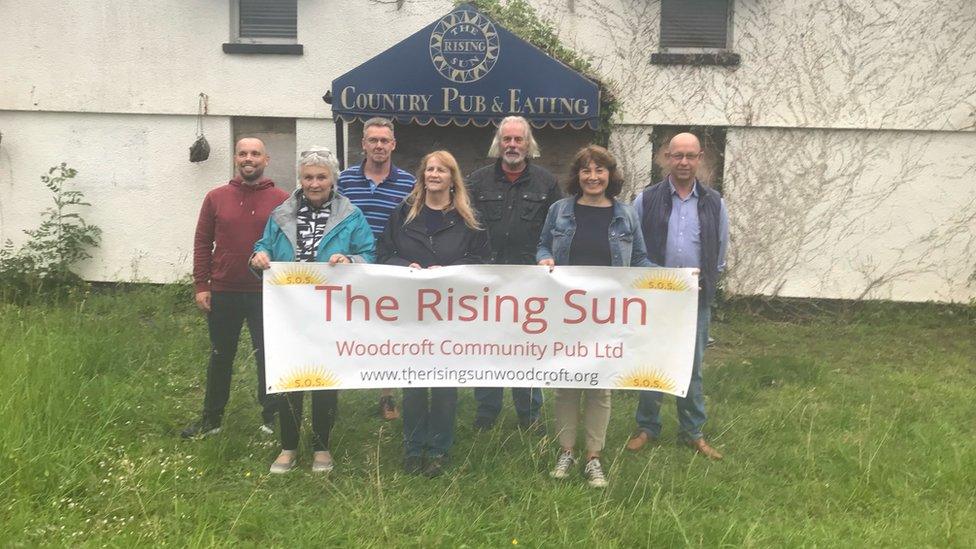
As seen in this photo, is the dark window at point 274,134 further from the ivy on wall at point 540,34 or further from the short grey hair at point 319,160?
the short grey hair at point 319,160

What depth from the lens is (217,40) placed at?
26.9 feet

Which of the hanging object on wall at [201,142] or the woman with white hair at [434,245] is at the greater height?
the hanging object on wall at [201,142]

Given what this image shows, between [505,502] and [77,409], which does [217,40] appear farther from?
[505,502]

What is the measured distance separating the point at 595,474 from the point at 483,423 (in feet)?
3.16

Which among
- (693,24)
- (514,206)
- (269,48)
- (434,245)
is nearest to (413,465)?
(434,245)

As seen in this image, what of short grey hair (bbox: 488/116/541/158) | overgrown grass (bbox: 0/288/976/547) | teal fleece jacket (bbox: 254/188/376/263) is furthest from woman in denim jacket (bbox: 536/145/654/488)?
teal fleece jacket (bbox: 254/188/376/263)

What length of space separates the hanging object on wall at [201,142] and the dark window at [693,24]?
533 cm

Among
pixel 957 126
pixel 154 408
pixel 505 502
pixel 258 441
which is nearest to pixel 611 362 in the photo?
pixel 505 502

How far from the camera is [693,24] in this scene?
27.0 feet

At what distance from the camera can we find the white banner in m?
3.63

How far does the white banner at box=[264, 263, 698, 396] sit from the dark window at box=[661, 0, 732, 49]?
544 centimetres

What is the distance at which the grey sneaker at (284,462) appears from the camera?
367 centimetres

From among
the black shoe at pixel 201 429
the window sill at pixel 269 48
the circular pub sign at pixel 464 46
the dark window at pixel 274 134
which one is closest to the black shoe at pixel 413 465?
the black shoe at pixel 201 429

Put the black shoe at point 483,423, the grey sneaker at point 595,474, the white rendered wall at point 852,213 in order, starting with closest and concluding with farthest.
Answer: the grey sneaker at point 595,474, the black shoe at point 483,423, the white rendered wall at point 852,213
